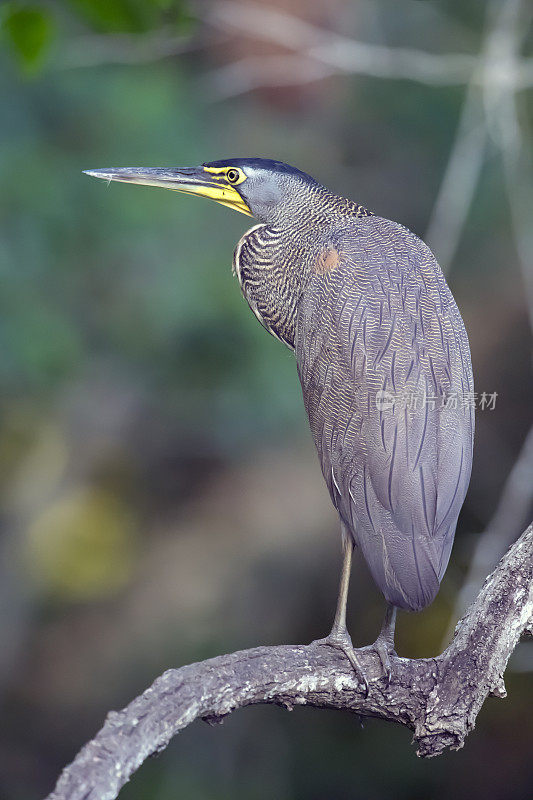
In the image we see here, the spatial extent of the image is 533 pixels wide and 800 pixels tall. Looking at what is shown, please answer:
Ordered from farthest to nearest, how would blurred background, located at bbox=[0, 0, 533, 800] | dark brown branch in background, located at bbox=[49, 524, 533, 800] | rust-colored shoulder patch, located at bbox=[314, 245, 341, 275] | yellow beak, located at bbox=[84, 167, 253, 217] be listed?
blurred background, located at bbox=[0, 0, 533, 800]
yellow beak, located at bbox=[84, 167, 253, 217]
rust-colored shoulder patch, located at bbox=[314, 245, 341, 275]
dark brown branch in background, located at bbox=[49, 524, 533, 800]

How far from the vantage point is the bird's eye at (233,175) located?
2.55 metres

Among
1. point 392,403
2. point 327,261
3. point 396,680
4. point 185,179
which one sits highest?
point 185,179

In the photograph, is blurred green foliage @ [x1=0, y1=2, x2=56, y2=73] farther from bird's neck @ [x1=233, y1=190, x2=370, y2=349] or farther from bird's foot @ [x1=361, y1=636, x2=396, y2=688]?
bird's foot @ [x1=361, y1=636, x2=396, y2=688]

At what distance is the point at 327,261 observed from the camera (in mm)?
2416

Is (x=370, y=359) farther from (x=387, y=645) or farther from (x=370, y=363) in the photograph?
(x=387, y=645)

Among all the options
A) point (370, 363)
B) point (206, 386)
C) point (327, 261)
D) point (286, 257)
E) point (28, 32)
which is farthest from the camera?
point (206, 386)

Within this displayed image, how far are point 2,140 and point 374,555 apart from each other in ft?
8.90

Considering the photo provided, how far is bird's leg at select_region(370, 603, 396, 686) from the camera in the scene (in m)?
2.18

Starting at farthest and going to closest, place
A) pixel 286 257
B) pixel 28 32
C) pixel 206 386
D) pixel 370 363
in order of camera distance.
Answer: pixel 206 386, pixel 286 257, pixel 370 363, pixel 28 32

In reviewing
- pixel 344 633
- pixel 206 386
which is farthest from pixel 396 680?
pixel 206 386

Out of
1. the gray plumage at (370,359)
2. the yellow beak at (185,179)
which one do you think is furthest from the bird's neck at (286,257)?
the yellow beak at (185,179)

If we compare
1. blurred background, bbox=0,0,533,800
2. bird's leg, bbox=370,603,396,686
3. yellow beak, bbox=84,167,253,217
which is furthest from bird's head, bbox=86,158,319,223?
blurred background, bbox=0,0,533,800

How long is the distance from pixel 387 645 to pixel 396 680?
0.44ft

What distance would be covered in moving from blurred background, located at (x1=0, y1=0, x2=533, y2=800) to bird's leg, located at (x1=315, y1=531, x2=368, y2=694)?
5.92 feet
